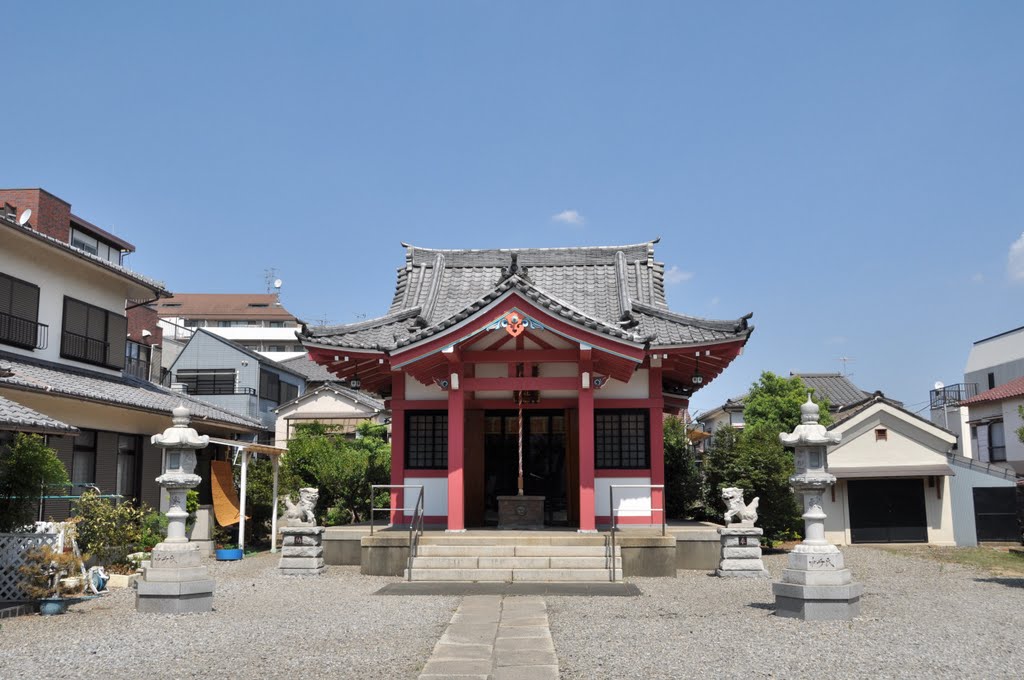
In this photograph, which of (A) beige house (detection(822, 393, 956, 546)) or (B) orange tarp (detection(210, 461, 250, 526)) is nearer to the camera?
(B) orange tarp (detection(210, 461, 250, 526))

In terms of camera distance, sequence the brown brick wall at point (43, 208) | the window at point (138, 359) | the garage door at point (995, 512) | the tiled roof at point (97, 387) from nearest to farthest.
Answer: the tiled roof at point (97, 387) → the garage door at point (995, 512) → the brown brick wall at point (43, 208) → the window at point (138, 359)

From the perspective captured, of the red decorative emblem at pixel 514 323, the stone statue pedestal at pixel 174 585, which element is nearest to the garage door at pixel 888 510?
the red decorative emblem at pixel 514 323

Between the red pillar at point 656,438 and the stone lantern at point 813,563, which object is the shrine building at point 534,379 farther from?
the stone lantern at point 813,563

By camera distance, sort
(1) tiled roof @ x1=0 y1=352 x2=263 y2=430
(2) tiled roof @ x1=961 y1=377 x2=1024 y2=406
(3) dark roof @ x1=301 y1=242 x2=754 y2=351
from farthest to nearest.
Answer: (2) tiled roof @ x1=961 y1=377 x2=1024 y2=406 → (3) dark roof @ x1=301 y1=242 x2=754 y2=351 → (1) tiled roof @ x1=0 y1=352 x2=263 y2=430

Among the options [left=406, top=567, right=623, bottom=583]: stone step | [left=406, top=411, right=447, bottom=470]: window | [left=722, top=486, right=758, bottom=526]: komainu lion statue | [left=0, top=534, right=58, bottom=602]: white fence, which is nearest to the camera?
[left=0, top=534, right=58, bottom=602]: white fence

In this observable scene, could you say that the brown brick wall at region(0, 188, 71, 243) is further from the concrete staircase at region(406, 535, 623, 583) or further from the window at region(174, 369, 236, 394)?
the concrete staircase at region(406, 535, 623, 583)

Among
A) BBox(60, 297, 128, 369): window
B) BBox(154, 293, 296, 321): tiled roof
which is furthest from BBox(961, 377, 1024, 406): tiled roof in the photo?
BBox(154, 293, 296, 321): tiled roof

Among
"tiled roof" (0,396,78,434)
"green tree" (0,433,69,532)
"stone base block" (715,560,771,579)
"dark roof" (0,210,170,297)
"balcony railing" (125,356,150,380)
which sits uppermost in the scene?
"dark roof" (0,210,170,297)

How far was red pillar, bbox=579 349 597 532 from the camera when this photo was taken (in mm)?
15148

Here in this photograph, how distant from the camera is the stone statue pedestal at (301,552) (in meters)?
14.9

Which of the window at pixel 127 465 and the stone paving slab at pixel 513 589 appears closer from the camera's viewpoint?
the stone paving slab at pixel 513 589

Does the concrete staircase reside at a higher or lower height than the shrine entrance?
lower

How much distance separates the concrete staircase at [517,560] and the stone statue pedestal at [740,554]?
2001mm

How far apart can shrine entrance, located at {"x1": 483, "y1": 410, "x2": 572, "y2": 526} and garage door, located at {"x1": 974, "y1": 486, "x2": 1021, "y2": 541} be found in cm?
1495
